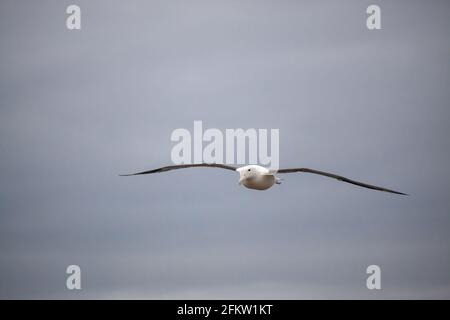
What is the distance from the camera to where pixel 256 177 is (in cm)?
5378

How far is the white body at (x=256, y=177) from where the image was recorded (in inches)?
2116

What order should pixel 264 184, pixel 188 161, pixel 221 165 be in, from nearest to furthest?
pixel 264 184 → pixel 221 165 → pixel 188 161

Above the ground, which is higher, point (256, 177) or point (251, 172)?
point (251, 172)

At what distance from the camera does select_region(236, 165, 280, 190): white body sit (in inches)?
2116
